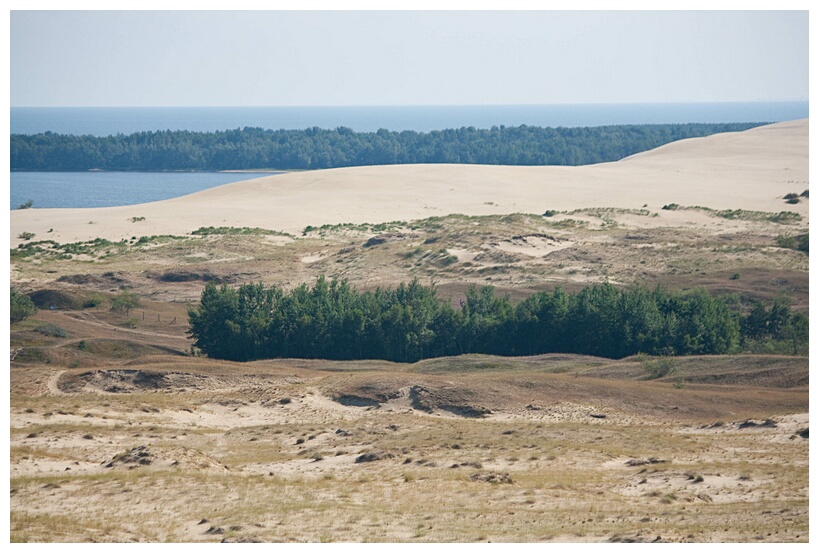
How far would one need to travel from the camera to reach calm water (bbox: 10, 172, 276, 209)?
371 feet

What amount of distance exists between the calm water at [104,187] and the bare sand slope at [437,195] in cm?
1392

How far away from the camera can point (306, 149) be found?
173500 mm

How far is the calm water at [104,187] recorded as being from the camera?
11294 cm

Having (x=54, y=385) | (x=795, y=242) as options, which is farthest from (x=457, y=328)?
(x=795, y=242)

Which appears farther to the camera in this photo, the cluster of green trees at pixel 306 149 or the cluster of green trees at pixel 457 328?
the cluster of green trees at pixel 306 149

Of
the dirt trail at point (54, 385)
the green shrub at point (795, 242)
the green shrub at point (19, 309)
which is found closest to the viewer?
the dirt trail at point (54, 385)

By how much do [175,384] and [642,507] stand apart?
62.7 ft

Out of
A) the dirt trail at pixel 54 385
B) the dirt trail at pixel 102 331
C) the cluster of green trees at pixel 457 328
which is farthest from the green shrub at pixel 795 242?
the dirt trail at pixel 54 385

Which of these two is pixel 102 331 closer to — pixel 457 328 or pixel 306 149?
pixel 457 328

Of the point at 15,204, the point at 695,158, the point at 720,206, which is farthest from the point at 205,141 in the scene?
the point at 720,206

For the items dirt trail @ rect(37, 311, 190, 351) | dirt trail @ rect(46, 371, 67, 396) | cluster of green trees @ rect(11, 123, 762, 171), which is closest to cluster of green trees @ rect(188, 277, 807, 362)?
dirt trail @ rect(37, 311, 190, 351)

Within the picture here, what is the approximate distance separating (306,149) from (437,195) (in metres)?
74.4

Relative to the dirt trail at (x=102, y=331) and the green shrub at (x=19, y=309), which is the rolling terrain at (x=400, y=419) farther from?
the green shrub at (x=19, y=309)

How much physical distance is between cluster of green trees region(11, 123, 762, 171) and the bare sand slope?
35349 mm
